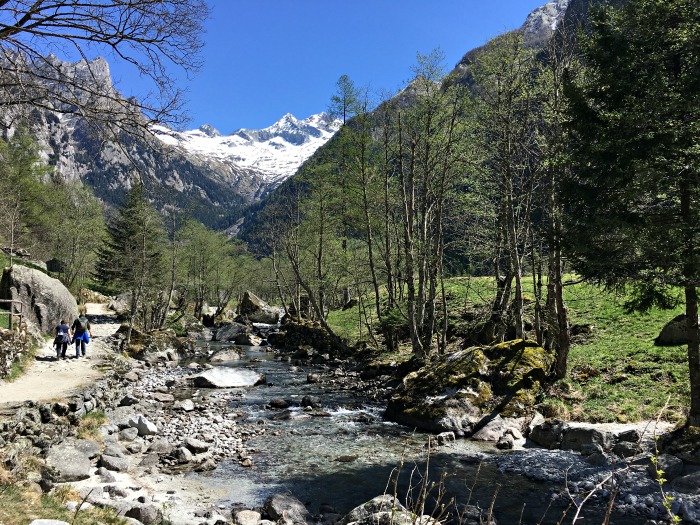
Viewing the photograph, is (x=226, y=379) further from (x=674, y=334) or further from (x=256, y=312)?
(x=256, y=312)

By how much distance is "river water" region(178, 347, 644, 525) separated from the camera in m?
8.69

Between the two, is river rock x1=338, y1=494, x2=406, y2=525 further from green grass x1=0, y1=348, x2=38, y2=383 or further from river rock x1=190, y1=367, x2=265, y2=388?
river rock x1=190, y1=367, x2=265, y2=388

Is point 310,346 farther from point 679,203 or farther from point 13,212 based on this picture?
point 679,203

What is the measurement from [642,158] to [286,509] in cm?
1000

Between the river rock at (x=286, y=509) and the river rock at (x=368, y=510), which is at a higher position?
the river rock at (x=368, y=510)

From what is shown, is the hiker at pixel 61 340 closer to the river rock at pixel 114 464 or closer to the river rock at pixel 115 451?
the river rock at pixel 115 451

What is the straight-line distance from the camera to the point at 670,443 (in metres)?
9.45

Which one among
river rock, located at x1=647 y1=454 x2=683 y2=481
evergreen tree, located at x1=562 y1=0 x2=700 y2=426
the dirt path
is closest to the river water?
river rock, located at x1=647 y1=454 x2=683 y2=481

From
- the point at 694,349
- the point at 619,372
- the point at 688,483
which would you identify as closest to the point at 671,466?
the point at 688,483

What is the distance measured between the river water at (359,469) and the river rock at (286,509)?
352 mm

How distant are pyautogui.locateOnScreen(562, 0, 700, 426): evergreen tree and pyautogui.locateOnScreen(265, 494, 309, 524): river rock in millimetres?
8168

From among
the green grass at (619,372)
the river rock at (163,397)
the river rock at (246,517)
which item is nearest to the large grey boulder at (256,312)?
the river rock at (163,397)

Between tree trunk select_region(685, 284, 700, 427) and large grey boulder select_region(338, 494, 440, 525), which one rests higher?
tree trunk select_region(685, 284, 700, 427)

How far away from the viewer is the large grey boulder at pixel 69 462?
8477 mm
